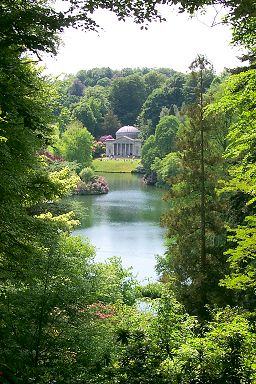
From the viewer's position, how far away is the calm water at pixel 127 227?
2200 centimetres

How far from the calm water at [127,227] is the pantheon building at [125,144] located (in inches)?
1622

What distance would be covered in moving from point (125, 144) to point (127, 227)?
6027 centimetres

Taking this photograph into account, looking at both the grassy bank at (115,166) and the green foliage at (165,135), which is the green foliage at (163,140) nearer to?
the green foliage at (165,135)

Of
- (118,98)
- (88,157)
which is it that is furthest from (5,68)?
(118,98)

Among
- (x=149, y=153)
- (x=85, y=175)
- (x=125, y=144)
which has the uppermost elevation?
(x=125, y=144)

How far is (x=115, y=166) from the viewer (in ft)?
234

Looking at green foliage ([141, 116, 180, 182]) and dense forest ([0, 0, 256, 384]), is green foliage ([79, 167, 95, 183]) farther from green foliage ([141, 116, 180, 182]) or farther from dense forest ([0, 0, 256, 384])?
dense forest ([0, 0, 256, 384])

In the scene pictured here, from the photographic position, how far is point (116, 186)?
5203 centimetres

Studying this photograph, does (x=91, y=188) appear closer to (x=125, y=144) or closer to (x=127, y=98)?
(x=125, y=144)

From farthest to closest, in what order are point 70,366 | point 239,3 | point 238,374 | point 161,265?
point 161,265 < point 70,366 < point 239,3 < point 238,374

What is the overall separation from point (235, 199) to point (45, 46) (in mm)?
6979

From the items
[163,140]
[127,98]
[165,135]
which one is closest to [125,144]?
[127,98]

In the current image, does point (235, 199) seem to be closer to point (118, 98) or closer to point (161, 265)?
point (161, 265)

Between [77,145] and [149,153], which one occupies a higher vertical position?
[77,145]
